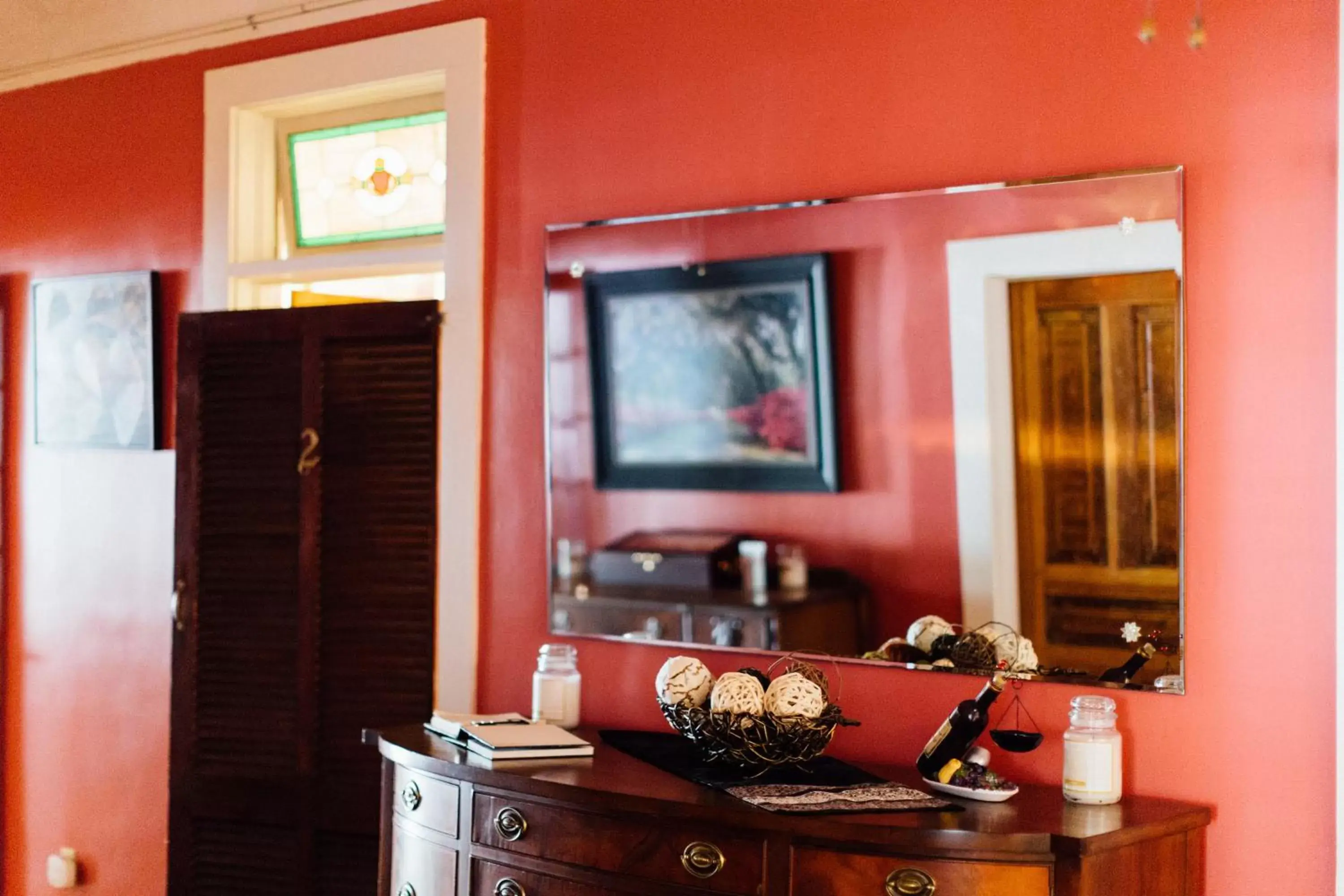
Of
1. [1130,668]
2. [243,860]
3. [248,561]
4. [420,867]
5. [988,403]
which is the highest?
[988,403]

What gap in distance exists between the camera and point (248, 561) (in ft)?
12.4

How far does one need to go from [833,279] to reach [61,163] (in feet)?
8.56

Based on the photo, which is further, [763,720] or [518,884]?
[518,884]

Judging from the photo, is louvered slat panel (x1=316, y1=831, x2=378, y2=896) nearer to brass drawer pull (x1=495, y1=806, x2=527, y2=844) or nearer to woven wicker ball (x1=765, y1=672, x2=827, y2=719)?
brass drawer pull (x1=495, y1=806, x2=527, y2=844)

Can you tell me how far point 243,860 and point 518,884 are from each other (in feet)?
4.29

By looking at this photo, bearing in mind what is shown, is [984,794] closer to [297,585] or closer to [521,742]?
[521,742]

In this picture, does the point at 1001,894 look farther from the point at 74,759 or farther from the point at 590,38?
the point at 74,759

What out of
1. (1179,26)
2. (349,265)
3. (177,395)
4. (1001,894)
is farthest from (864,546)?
(177,395)

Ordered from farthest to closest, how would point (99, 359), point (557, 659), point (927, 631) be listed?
point (99, 359) → point (557, 659) → point (927, 631)

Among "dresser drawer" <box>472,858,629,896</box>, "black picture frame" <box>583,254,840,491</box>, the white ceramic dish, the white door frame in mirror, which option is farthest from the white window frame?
the white ceramic dish

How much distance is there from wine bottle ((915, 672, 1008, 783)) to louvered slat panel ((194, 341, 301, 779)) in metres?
1.77

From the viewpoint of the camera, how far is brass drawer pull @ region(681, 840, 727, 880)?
99.3 inches

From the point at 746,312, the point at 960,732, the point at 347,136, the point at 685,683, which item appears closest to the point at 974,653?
the point at 960,732

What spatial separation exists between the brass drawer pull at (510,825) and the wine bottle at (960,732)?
767mm
